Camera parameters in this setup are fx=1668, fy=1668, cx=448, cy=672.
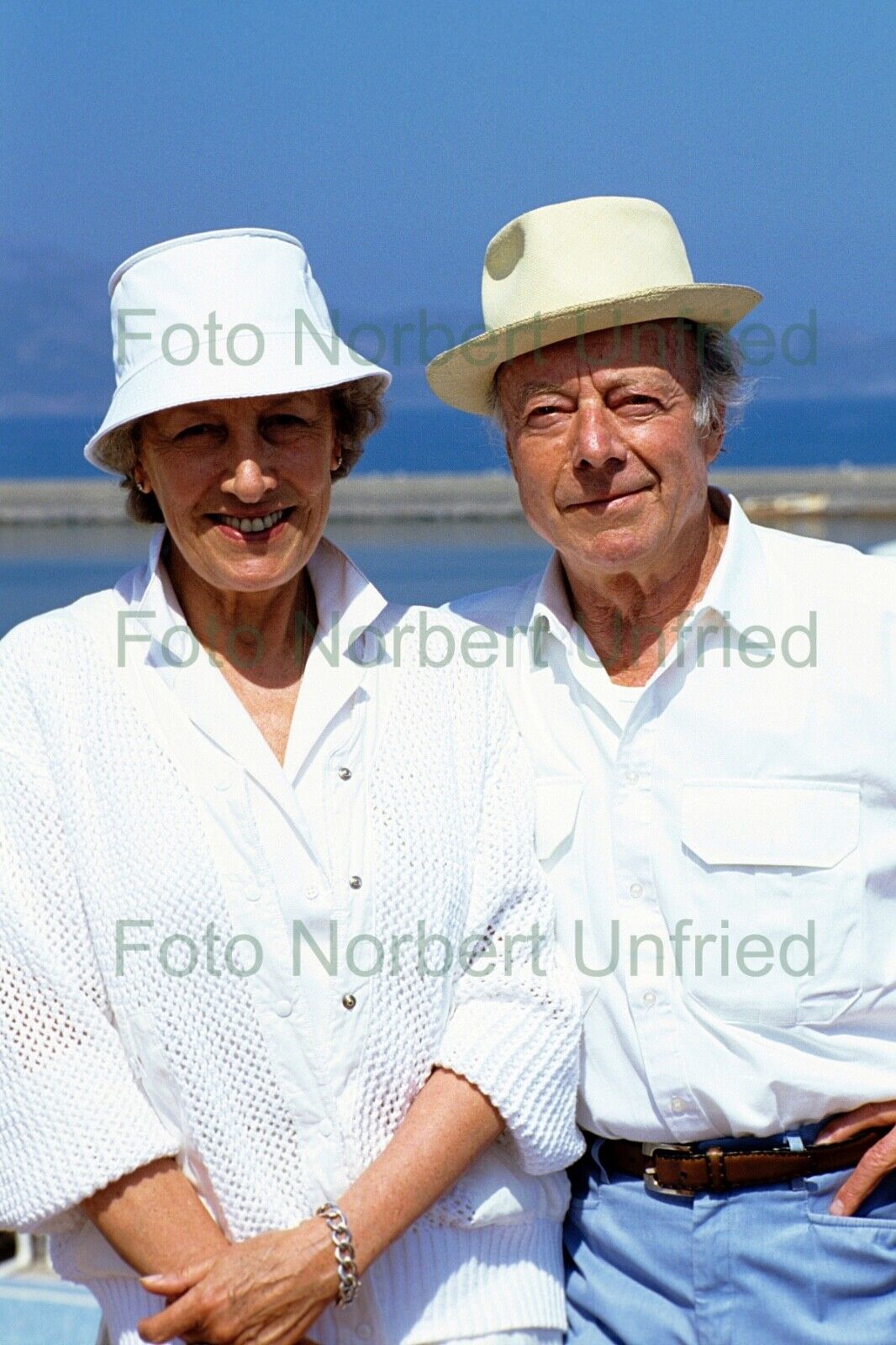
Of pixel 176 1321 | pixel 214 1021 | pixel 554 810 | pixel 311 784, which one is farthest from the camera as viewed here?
pixel 554 810

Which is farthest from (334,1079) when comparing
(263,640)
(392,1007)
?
(263,640)

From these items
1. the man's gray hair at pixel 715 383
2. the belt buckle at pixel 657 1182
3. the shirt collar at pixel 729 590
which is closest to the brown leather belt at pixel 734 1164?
the belt buckle at pixel 657 1182

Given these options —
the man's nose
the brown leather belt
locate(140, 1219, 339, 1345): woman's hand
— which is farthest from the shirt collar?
locate(140, 1219, 339, 1345): woman's hand

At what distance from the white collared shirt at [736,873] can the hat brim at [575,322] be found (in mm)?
464

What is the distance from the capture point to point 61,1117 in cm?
216

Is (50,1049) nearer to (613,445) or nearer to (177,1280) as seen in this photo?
(177,1280)

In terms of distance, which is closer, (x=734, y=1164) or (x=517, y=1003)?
(x=517, y=1003)

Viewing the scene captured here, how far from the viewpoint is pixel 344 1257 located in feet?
7.11

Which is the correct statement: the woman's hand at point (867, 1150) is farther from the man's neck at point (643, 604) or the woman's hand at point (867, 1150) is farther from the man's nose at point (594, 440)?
the man's nose at point (594, 440)

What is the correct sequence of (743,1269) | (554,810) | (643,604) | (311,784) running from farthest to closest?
(643,604) → (554,810) → (743,1269) → (311,784)

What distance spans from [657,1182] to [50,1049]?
929mm

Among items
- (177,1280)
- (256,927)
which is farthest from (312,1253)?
(256,927)

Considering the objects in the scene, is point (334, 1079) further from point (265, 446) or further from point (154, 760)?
point (265, 446)

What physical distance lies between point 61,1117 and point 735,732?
1.14 metres
